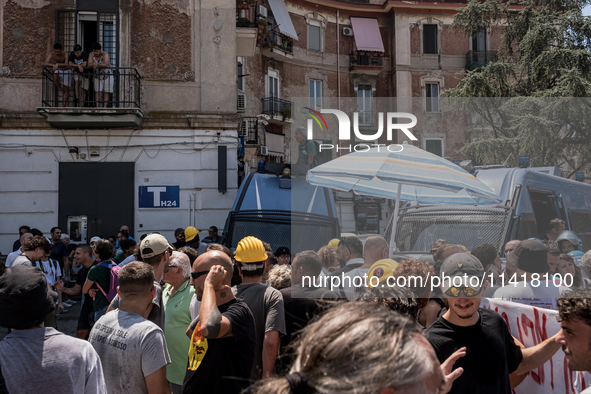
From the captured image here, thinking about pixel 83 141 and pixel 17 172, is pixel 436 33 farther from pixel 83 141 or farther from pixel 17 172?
pixel 17 172

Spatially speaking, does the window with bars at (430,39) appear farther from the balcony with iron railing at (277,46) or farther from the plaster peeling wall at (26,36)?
the plaster peeling wall at (26,36)

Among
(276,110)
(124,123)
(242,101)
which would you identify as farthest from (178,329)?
(276,110)

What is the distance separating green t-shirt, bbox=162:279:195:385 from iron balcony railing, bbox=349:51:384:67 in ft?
77.9

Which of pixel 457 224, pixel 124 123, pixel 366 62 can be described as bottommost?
pixel 457 224

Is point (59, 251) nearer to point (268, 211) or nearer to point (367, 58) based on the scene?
point (268, 211)

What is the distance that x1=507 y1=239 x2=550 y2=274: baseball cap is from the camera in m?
Result: 3.79

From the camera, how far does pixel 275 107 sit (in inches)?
948

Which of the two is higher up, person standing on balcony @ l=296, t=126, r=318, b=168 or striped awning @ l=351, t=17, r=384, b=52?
striped awning @ l=351, t=17, r=384, b=52

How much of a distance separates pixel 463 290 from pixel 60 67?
13290 mm

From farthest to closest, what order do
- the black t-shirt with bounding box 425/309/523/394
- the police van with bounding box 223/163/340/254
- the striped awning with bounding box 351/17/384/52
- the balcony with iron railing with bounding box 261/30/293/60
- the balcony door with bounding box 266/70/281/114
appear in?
the striped awning with bounding box 351/17/384/52
the balcony door with bounding box 266/70/281/114
the balcony with iron railing with bounding box 261/30/293/60
the police van with bounding box 223/163/340/254
the black t-shirt with bounding box 425/309/523/394

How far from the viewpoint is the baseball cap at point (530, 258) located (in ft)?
12.4

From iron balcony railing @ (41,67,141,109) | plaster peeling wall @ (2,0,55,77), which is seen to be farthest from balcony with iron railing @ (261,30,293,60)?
plaster peeling wall @ (2,0,55,77)

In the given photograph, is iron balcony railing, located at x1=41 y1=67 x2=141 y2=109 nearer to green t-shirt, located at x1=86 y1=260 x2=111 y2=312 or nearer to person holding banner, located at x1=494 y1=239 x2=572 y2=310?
green t-shirt, located at x1=86 y1=260 x2=111 y2=312

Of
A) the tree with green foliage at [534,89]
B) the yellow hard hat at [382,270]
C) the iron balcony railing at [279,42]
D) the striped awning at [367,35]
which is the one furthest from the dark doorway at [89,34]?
the striped awning at [367,35]
